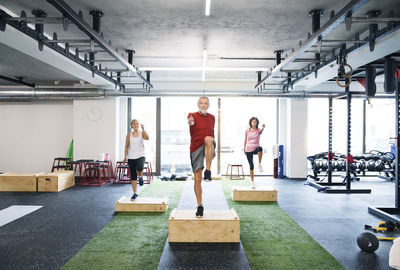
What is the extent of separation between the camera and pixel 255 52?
556 cm

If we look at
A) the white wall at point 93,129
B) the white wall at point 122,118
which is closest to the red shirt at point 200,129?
the white wall at point 93,129

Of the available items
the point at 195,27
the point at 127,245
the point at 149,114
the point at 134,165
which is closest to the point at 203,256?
the point at 127,245

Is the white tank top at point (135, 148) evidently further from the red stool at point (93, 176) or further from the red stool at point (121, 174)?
the red stool at point (93, 176)

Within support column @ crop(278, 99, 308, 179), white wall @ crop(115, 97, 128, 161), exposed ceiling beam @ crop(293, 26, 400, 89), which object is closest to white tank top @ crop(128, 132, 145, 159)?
exposed ceiling beam @ crop(293, 26, 400, 89)

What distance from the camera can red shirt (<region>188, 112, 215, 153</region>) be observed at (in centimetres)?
324

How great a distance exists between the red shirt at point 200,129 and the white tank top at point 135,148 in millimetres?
1903

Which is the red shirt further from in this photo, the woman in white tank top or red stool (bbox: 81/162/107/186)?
red stool (bbox: 81/162/107/186)

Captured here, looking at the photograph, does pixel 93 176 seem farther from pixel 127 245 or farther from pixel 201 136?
pixel 201 136

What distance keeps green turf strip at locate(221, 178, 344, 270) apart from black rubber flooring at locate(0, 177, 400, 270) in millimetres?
157

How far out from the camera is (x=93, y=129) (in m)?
8.32

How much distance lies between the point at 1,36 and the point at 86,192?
3.87 meters

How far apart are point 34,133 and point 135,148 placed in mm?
5864

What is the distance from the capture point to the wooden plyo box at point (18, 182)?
6.54 meters

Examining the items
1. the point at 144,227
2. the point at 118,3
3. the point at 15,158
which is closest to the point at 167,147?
the point at 15,158
